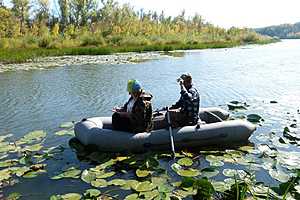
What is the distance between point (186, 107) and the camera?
714 centimetres

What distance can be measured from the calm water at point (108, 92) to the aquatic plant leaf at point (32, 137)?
0.15 meters

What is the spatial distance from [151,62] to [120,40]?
13.2 meters

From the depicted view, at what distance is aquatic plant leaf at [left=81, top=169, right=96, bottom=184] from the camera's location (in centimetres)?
556

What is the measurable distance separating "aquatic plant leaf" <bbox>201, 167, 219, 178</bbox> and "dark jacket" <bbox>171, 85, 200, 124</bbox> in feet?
5.01

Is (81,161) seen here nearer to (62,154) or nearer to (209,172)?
(62,154)

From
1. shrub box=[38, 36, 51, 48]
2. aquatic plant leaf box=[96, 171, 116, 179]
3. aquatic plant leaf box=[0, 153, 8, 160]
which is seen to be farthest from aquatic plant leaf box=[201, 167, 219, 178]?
shrub box=[38, 36, 51, 48]

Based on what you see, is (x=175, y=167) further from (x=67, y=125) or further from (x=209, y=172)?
(x=67, y=125)

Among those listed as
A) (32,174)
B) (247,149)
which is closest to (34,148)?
(32,174)

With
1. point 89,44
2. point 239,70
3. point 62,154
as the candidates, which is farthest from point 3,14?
point 62,154

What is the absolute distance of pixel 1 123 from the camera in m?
9.11

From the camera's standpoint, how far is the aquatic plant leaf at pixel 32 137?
7489 millimetres

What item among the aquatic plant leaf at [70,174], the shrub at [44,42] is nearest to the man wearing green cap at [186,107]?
the aquatic plant leaf at [70,174]

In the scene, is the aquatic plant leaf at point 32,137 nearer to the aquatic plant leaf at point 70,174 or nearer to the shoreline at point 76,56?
the aquatic plant leaf at point 70,174

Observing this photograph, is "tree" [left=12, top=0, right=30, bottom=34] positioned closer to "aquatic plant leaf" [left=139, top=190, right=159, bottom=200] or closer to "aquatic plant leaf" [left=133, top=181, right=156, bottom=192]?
"aquatic plant leaf" [left=133, top=181, right=156, bottom=192]
